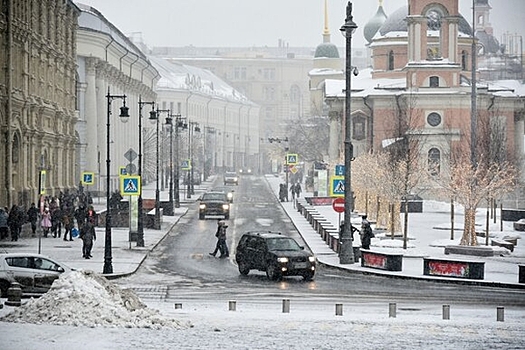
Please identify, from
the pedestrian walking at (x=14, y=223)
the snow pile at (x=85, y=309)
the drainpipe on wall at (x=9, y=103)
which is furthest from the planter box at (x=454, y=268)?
the drainpipe on wall at (x=9, y=103)

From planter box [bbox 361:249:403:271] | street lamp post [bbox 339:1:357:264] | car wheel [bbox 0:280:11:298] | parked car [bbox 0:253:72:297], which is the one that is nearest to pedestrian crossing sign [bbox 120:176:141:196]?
street lamp post [bbox 339:1:357:264]

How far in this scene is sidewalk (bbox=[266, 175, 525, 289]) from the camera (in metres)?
36.2

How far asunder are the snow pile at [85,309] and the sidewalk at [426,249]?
14.3 meters

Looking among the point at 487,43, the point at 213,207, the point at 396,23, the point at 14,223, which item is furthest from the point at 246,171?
the point at 14,223

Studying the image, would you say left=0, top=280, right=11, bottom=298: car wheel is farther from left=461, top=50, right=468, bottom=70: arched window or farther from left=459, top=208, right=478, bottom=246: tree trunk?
left=461, top=50, right=468, bottom=70: arched window

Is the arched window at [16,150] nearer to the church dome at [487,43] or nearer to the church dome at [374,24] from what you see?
the church dome at [374,24]

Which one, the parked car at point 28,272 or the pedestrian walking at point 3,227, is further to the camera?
the pedestrian walking at point 3,227

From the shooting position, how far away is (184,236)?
53281mm

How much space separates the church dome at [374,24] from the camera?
139 m

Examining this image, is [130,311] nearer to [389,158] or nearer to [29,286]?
[29,286]

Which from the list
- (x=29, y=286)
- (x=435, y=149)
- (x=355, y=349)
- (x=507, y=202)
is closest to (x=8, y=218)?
(x=29, y=286)

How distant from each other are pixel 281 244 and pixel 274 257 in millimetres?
1245

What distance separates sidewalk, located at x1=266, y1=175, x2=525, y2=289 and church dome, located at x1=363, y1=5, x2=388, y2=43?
66.1 meters

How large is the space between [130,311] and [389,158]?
40.6 meters
